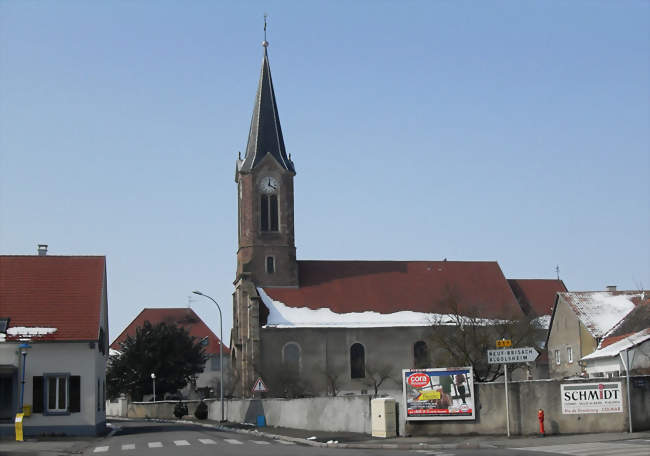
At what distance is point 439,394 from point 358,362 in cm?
4320

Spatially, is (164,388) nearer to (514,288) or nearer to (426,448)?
(514,288)

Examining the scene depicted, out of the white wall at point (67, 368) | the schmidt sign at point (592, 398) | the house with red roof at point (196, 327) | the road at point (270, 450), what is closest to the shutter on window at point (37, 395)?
the white wall at point (67, 368)

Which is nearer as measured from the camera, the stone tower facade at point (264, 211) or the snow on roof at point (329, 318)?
the snow on roof at point (329, 318)

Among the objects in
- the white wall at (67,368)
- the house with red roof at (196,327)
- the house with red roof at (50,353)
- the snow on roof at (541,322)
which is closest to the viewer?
the house with red roof at (50,353)

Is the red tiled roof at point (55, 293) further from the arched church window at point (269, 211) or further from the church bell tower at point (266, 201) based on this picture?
the arched church window at point (269, 211)

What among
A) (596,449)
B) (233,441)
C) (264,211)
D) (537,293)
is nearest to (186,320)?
(264,211)

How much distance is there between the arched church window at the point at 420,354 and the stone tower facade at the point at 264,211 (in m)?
11.7

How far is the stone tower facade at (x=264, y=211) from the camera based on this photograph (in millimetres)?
76000

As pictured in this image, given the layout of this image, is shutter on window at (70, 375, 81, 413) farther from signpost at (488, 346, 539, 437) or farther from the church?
the church

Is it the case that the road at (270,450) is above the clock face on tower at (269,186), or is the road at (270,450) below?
below

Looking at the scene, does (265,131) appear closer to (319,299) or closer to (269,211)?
(269,211)

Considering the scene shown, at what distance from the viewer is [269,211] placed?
77500 mm

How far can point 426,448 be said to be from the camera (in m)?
26.5

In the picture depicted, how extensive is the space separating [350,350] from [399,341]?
422 cm
